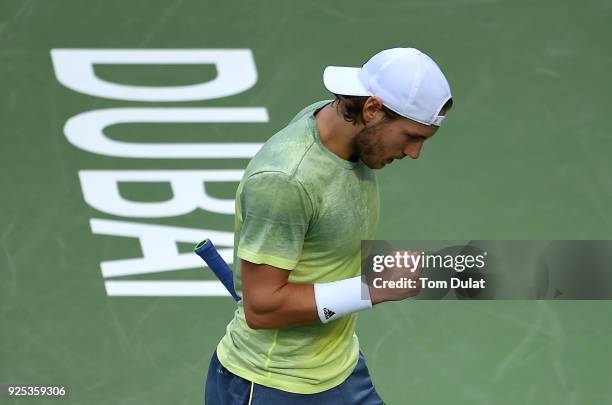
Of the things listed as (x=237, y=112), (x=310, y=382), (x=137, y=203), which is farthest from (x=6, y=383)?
(x=310, y=382)

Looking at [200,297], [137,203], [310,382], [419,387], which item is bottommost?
[419,387]

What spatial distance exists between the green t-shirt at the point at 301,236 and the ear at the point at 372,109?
124 millimetres

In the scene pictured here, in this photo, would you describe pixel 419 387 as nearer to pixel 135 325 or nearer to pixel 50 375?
pixel 135 325

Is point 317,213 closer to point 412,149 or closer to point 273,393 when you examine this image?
Result: point 412,149

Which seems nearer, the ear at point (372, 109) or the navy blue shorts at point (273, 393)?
the ear at point (372, 109)

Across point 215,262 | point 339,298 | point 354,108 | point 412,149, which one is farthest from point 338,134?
point 215,262

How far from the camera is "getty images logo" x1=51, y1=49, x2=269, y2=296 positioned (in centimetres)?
482

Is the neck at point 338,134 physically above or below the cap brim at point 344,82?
below

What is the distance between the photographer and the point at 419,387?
193 inches

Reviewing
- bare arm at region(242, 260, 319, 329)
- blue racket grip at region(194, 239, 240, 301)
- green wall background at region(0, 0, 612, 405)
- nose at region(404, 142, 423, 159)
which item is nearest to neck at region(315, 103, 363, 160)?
nose at region(404, 142, 423, 159)

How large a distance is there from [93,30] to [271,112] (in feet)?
2.32

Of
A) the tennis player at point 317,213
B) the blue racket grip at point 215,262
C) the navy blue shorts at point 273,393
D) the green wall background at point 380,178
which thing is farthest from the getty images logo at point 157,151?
the tennis player at point 317,213

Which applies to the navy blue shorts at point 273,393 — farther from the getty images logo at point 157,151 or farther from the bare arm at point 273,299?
the getty images logo at point 157,151

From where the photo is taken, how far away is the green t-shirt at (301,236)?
9.87 ft
